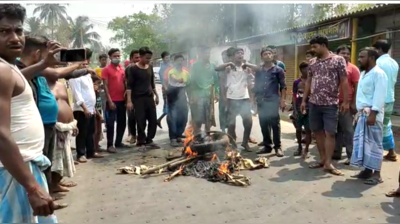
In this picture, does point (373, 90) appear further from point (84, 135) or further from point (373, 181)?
point (84, 135)

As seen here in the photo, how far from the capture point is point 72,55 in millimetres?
3070

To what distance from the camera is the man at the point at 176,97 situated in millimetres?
6965

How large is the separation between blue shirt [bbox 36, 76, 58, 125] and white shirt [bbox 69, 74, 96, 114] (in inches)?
68.9

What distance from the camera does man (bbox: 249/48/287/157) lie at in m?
5.96

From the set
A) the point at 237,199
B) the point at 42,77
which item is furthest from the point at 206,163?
the point at 42,77

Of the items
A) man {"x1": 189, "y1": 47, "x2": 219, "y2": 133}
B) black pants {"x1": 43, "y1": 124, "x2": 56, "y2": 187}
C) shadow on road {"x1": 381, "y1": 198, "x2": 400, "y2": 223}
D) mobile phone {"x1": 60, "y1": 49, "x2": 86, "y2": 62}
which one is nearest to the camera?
mobile phone {"x1": 60, "y1": 49, "x2": 86, "y2": 62}

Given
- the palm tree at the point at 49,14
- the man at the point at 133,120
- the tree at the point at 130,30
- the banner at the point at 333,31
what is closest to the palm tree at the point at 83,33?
the palm tree at the point at 49,14

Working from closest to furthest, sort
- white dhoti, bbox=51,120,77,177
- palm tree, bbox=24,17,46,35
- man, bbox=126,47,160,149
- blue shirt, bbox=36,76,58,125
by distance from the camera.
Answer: blue shirt, bbox=36,76,58,125
white dhoti, bbox=51,120,77,177
man, bbox=126,47,160,149
palm tree, bbox=24,17,46,35

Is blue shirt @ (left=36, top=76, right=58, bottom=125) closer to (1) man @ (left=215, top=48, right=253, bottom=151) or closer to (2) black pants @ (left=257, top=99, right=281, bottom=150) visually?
(1) man @ (left=215, top=48, right=253, bottom=151)

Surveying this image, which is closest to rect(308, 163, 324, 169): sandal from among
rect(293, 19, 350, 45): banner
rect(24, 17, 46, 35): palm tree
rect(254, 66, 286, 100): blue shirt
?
rect(254, 66, 286, 100): blue shirt

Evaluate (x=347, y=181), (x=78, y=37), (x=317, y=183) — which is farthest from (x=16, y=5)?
(x=78, y=37)

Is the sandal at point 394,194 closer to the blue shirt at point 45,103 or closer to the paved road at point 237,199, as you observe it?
the paved road at point 237,199

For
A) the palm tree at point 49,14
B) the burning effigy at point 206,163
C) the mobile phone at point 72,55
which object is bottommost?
the burning effigy at point 206,163

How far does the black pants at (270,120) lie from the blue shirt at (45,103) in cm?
352
